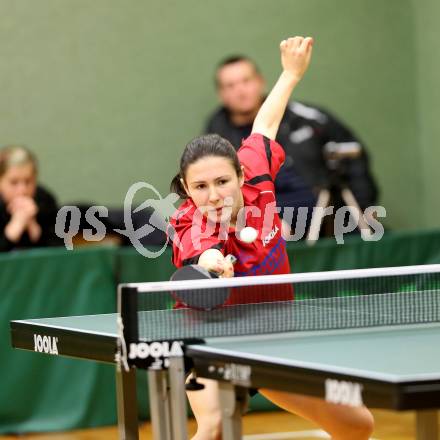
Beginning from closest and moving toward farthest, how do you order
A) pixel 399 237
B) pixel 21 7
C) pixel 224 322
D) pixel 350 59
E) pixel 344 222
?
pixel 224 322
pixel 399 237
pixel 344 222
pixel 21 7
pixel 350 59

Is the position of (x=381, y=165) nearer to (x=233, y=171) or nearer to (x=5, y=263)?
(x=5, y=263)

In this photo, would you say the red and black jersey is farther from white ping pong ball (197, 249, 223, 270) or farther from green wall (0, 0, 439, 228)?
green wall (0, 0, 439, 228)

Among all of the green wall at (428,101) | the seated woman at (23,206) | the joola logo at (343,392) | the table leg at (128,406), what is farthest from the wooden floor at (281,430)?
the green wall at (428,101)

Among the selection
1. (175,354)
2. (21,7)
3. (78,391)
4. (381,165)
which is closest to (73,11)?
(21,7)

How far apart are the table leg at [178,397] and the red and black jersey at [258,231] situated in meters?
0.53

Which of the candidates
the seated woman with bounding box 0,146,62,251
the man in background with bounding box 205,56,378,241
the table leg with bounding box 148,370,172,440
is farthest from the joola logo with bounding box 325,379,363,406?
the man in background with bounding box 205,56,378,241

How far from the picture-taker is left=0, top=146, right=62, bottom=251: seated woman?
617cm

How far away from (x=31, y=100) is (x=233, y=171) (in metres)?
4.93

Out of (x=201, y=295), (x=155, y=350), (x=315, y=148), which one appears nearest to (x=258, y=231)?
(x=201, y=295)

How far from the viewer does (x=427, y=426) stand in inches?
123

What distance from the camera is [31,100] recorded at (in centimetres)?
785

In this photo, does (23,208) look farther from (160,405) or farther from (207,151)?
(160,405)

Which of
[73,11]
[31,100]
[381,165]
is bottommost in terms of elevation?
[381,165]

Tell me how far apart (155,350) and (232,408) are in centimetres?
25
